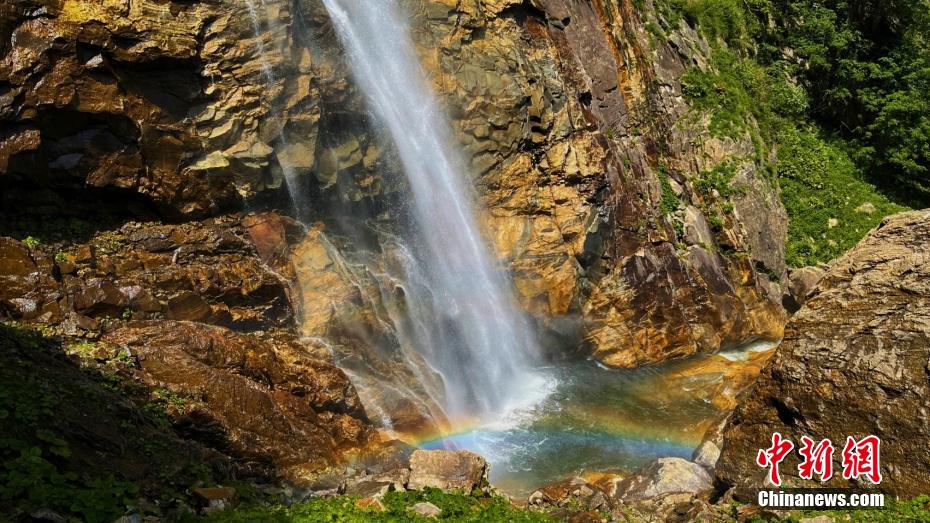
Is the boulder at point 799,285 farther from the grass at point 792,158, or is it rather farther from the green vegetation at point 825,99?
the green vegetation at point 825,99

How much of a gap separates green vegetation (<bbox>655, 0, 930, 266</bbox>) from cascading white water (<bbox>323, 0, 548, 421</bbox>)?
38.5ft

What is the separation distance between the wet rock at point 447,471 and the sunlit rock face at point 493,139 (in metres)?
7.08

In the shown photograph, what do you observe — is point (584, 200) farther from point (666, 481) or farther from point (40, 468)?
point (40, 468)

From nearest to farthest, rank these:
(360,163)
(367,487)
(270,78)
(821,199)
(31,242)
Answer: (367,487) < (31,242) < (270,78) < (360,163) < (821,199)

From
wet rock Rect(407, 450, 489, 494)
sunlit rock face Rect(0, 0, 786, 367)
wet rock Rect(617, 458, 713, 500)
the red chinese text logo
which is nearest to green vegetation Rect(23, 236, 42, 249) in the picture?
sunlit rock face Rect(0, 0, 786, 367)

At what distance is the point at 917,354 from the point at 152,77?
14048mm

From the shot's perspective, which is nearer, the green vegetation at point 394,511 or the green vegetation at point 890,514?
the green vegetation at point 394,511

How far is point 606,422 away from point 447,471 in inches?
273

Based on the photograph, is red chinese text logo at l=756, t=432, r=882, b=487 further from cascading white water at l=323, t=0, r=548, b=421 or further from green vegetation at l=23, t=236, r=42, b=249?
green vegetation at l=23, t=236, r=42, b=249

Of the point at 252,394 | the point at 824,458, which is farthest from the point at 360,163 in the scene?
the point at 824,458

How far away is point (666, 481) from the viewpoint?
11344mm

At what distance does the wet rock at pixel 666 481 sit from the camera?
11172mm

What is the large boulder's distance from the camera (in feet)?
27.8

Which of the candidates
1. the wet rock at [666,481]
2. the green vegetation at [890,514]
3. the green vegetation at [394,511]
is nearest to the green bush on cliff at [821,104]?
the wet rock at [666,481]
